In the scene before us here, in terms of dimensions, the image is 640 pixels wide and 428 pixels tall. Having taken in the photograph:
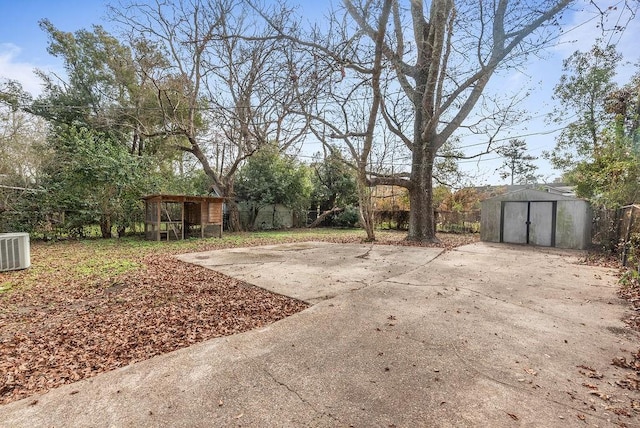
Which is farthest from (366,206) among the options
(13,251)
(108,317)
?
(13,251)

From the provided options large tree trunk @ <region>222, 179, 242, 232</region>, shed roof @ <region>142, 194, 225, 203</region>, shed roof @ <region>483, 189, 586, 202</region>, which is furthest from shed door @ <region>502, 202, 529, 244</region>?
large tree trunk @ <region>222, 179, 242, 232</region>

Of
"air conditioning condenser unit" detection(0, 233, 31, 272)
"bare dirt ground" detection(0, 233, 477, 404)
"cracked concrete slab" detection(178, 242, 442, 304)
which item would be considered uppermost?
"air conditioning condenser unit" detection(0, 233, 31, 272)

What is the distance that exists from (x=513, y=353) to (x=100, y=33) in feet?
58.2

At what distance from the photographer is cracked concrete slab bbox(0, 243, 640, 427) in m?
1.72

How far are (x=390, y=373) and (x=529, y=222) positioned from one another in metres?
10.3

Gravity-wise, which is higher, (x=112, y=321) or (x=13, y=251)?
(x=13, y=251)

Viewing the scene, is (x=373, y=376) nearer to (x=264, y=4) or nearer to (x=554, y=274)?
(x=264, y=4)

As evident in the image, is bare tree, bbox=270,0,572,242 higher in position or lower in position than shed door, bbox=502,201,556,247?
higher

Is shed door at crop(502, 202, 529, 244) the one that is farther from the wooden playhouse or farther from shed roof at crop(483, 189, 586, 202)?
the wooden playhouse

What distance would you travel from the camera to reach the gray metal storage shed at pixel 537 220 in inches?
359

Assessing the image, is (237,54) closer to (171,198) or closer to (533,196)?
(171,198)

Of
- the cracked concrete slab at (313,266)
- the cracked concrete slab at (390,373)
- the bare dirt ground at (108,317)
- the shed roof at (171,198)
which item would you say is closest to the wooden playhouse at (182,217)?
the shed roof at (171,198)

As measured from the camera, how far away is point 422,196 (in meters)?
10.2

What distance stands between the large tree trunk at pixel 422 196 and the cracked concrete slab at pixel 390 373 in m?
6.31
